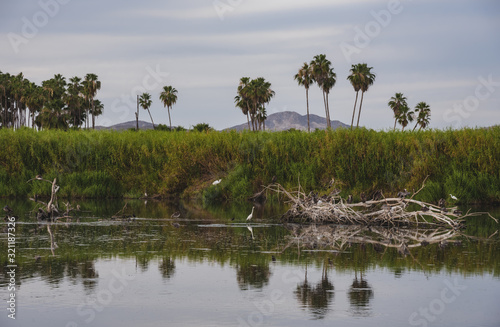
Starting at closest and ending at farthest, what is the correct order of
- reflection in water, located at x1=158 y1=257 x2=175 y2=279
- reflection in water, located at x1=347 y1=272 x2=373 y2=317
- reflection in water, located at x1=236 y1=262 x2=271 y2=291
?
reflection in water, located at x1=347 y1=272 x2=373 y2=317, reflection in water, located at x1=236 y1=262 x2=271 y2=291, reflection in water, located at x1=158 y1=257 x2=175 y2=279

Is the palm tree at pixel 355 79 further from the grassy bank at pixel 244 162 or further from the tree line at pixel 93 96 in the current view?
the grassy bank at pixel 244 162

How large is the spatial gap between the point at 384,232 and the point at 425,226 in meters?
2.80

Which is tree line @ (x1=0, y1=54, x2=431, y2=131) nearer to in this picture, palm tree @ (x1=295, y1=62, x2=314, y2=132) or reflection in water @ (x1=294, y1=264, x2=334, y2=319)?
palm tree @ (x1=295, y1=62, x2=314, y2=132)

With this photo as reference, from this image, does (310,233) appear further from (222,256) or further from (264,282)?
(264,282)

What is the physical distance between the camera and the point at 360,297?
9.79 m

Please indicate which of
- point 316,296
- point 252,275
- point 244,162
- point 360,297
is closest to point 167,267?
point 252,275

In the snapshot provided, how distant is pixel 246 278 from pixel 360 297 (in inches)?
88.8

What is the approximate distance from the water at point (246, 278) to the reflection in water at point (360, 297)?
1cm

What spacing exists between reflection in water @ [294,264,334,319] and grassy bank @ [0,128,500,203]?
Answer: 2060 cm

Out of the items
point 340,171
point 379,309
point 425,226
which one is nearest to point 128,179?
point 340,171

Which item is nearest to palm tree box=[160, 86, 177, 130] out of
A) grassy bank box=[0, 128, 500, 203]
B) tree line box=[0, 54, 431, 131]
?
tree line box=[0, 54, 431, 131]

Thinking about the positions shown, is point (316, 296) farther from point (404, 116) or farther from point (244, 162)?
point (404, 116)

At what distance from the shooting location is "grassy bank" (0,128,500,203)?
32.4 meters

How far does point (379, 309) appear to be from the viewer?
29.7 feet
